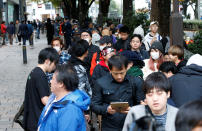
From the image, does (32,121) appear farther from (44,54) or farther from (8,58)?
(8,58)

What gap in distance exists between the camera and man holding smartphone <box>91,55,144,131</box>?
4797mm

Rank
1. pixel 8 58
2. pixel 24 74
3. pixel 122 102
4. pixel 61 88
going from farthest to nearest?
pixel 8 58 < pixel 24 74 < pixel 122 102 < pixel 61 88

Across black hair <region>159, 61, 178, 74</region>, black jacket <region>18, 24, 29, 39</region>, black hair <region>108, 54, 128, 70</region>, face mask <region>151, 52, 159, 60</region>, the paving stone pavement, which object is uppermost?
black jacket <region>18, 24, 29, 39</region>

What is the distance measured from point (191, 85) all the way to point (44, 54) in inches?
68.8

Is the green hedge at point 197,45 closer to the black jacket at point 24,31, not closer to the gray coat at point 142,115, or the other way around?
the gray coat at point 142,115

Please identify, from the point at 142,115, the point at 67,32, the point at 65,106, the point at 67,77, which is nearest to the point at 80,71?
the point at 67,77

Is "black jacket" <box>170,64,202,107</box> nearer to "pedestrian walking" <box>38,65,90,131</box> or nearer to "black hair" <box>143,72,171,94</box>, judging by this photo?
"black hair" <box>143,72,171,94</box>

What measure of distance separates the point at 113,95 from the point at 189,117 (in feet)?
9.30

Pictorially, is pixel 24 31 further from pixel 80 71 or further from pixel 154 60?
pixel 80 71

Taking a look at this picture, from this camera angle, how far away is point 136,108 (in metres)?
3.51

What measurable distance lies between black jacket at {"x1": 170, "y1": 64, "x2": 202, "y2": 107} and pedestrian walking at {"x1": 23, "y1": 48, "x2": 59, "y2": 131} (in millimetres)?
1449

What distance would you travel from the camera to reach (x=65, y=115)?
144 inches

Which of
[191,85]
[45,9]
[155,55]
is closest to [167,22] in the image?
[155,55]

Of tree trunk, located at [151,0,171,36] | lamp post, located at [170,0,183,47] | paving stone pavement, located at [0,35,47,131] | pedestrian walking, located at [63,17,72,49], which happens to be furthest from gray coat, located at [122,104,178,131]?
pedestrian walking, located at [63,17,72,49]
